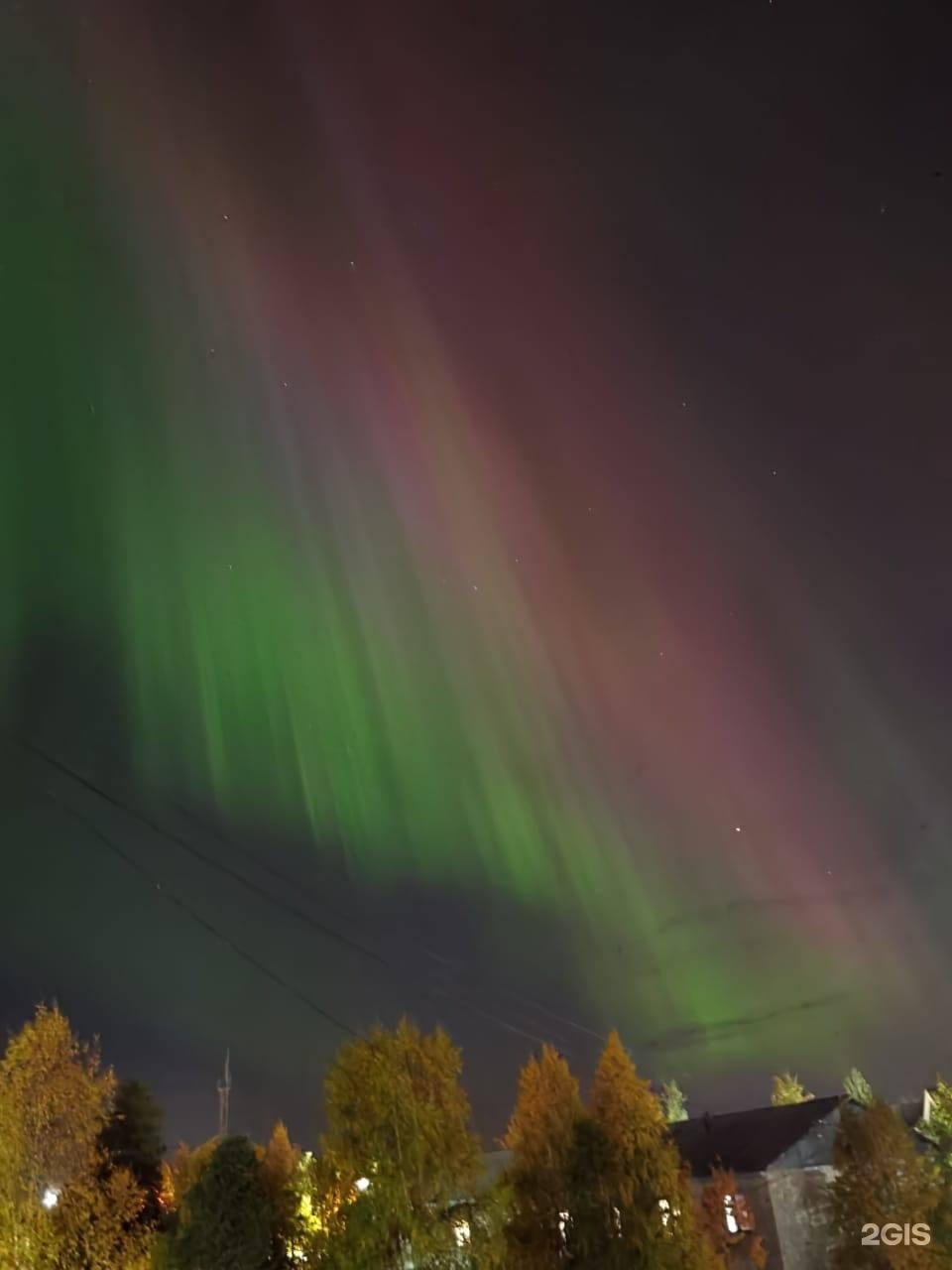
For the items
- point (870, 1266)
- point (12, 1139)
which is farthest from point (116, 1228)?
point (870, 1266)

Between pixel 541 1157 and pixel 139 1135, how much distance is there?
105ft

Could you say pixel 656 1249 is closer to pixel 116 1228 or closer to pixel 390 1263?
pixel 390 1263

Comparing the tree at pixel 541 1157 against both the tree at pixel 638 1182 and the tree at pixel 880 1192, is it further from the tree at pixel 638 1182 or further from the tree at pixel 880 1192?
the tree at pixel 880 1192

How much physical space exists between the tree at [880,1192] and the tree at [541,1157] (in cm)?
1353

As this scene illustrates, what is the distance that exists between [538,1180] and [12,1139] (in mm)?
16422

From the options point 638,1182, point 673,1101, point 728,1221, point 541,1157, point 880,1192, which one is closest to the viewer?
point 638,1182

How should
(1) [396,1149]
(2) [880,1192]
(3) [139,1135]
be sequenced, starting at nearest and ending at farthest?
(1) [396,1149], (2) [880,1192], (3) [139,1135]

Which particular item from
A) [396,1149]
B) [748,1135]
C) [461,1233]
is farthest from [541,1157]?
[748,1135]

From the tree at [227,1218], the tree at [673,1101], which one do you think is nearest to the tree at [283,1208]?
the tree at [227,1218]

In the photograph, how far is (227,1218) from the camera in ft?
84.4

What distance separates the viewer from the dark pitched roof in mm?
51844

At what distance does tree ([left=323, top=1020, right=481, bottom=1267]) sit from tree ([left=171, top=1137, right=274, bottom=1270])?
2.22 meters

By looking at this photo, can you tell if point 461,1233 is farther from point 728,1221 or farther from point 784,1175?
point 784,1175

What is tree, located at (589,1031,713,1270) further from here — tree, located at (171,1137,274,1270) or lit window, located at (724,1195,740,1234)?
lit window, located at (724,1195,740,1234)
